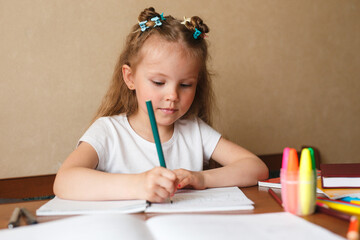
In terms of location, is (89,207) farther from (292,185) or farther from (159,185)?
(292,185)

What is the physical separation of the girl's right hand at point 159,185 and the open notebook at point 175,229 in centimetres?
12

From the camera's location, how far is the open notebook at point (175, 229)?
473 millimetres

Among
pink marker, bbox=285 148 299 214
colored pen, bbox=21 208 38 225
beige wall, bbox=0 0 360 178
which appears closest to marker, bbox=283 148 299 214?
pink marker, bbox=285 148 299 214

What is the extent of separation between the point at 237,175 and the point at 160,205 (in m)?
0.29

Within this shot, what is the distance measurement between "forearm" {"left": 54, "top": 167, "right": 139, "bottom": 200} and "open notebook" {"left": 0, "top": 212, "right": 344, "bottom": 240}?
180mm

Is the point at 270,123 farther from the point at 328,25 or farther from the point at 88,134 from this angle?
the point at 88,134

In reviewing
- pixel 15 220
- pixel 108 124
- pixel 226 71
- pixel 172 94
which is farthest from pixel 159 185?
pixel 226 71

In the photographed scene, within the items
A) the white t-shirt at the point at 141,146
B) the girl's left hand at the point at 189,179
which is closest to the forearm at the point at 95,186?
the girl's left hand at the point at 189,179

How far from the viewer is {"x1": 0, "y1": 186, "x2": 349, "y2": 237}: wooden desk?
0.54 meters

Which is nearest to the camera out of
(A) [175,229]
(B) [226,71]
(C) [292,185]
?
(A) [175,229]

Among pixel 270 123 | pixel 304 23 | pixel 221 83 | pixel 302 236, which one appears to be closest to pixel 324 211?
pixel 302 236

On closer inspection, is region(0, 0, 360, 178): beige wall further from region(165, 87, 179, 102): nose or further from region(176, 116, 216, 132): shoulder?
region(165, 87, 179, 102): nose

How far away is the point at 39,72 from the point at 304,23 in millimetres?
1284

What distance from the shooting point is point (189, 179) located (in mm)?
797
